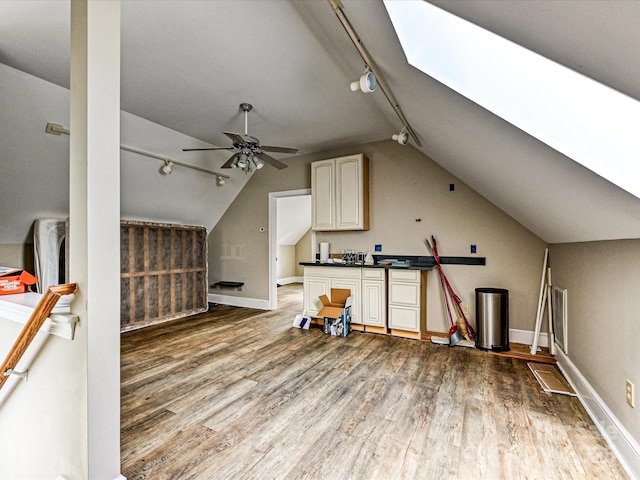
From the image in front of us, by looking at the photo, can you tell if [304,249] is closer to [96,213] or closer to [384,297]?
[384,297]

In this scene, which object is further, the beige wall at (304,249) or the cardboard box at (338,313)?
the beige wall at (304,249)

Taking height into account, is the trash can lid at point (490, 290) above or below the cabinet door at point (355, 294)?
above

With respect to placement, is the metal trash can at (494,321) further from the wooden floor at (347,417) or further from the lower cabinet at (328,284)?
the lower cabinet at (328,284)

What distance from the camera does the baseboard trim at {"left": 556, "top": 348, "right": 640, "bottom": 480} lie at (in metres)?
1.55

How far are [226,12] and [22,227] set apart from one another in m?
3.80

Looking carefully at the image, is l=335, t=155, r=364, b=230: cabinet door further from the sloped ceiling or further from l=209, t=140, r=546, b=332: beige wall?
the sloped ceiling

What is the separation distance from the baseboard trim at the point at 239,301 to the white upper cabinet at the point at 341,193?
1919mm

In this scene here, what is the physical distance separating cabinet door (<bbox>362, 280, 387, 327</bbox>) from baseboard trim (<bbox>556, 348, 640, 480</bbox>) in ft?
6.39

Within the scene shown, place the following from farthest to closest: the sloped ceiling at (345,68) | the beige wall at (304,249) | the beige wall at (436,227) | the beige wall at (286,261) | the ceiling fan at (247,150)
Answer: the beige wall at (304,249)
the beige wall at (286,261)
the beige wall at (436,227)
the ceiling fan at (247,150)
the sloped ceiling at (345,68)

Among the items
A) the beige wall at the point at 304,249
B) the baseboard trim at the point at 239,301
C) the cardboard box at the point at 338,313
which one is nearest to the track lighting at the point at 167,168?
the baseboard trim at the point at 239,301

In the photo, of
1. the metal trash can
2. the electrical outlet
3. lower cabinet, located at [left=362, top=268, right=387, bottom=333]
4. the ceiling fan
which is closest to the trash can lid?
the metal trash can

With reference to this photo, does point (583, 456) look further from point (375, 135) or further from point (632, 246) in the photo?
point (375, 135)

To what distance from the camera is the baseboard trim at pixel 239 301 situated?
18.3ft

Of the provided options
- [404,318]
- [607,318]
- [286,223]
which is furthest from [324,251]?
[607,318]
